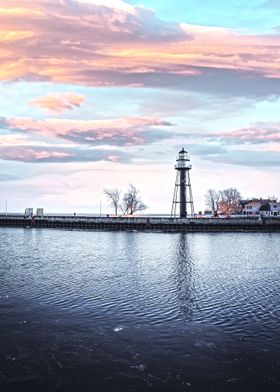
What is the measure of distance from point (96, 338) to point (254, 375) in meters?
7.46

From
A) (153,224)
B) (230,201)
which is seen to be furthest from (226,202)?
(153,224)

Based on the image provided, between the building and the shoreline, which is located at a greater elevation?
the building

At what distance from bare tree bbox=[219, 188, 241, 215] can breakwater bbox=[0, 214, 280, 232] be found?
53254 mm

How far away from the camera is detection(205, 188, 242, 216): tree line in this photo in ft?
589

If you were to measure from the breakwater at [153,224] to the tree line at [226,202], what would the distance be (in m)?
54.1

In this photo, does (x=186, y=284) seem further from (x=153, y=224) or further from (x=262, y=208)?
(x=262, y=208)

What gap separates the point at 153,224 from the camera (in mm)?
119812

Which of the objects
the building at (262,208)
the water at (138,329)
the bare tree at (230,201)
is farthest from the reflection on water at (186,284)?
the bare tree at (230,201)

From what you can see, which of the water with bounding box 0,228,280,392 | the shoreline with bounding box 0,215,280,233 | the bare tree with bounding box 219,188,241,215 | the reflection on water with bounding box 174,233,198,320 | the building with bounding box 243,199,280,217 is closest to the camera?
the water with bounding box 0,228,280,392

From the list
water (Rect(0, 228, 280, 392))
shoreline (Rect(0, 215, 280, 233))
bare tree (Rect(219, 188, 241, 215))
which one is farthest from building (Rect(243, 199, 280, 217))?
water (Rect(0, 228, 280, 392))

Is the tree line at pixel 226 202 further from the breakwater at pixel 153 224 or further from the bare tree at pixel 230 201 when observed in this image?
the breakwater at pixel 153 224

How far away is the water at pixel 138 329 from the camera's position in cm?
1554

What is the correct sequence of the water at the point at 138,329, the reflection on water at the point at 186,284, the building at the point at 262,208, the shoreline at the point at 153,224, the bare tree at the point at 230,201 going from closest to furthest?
the water at the point at 138,329
the reflection on water at the point at 186,284
the shoreline at the point at 153,224
the building at the point at 262,208
the bare tree at the point at 230,201

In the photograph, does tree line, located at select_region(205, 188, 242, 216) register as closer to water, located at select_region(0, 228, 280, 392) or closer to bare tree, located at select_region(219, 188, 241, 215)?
bare tree, located at select_region(219, 188, 241, 215)
